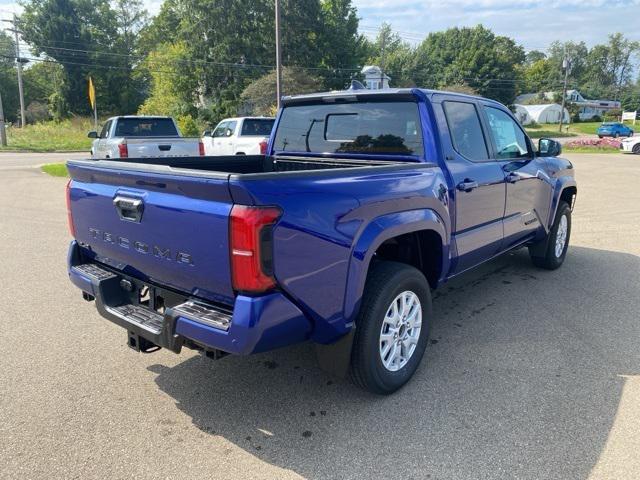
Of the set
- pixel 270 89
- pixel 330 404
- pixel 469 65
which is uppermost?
pixel 469 65

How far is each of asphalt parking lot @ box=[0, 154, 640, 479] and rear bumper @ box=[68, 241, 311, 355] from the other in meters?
0.60

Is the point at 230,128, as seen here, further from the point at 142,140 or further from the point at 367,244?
the point at 367,244

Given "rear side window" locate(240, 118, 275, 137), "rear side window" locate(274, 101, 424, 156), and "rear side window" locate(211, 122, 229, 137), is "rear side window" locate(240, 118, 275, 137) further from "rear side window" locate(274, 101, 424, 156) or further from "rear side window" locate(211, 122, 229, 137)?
"rear side window" locate(274, 101, 424, 156)

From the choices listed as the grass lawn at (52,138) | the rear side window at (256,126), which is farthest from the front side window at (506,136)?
the grass lawn at (52,138)

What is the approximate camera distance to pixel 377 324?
297cm

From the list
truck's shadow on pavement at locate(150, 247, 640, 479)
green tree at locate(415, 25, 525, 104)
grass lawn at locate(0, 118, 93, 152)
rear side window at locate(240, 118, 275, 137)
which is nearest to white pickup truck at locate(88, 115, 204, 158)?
rear side window at locate(240, 118, 275, 137)

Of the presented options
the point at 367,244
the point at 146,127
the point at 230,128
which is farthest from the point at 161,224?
the point at 230,128

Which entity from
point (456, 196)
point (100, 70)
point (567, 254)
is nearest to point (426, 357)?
point (456, 196)

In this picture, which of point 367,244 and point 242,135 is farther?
point 242,135

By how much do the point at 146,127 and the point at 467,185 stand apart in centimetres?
1103

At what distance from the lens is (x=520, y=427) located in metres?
Answer: 2.87

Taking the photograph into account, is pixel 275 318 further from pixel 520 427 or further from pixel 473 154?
pixel 473 154

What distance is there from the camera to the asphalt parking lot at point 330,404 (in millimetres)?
2572

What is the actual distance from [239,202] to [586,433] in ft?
7.68
